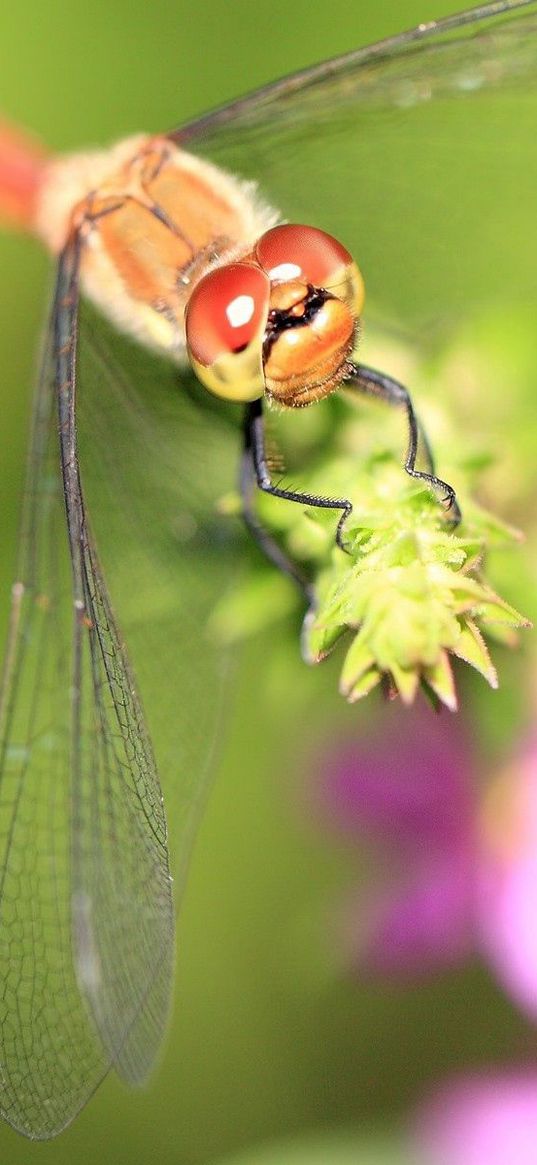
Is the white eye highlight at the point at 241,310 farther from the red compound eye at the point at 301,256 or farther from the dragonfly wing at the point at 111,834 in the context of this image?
the dragonfly wing at the point at 111,834

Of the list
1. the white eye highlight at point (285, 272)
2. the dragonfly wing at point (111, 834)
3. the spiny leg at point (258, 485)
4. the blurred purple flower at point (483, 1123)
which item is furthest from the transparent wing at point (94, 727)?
the blurred purple flower at point (483, 1123)

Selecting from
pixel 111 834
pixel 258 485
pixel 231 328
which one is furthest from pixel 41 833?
pixel 231 328

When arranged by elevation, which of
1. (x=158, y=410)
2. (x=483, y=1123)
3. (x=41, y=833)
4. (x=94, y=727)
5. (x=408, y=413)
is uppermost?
(x=408, y=413)

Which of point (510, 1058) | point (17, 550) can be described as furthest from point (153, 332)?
point (510, 1058)

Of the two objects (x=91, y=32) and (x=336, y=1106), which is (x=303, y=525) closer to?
(x=336, y=1106)

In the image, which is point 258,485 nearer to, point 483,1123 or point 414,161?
point 414,161
